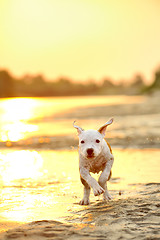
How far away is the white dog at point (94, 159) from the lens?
6953 millimetres

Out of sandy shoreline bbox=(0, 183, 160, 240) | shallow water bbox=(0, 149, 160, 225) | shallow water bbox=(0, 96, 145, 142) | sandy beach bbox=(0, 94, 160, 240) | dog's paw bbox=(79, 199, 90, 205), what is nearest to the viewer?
sandy shoreline bbox=(0, 183, 160, 240)

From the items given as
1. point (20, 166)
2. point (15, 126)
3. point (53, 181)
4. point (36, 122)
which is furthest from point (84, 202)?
point (36, 122)

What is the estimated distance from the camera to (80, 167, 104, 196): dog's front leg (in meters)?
6.96

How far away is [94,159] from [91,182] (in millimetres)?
478

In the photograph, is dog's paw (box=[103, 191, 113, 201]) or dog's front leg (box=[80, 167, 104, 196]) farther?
dog's paw (box=[103, 191, 113, 201])

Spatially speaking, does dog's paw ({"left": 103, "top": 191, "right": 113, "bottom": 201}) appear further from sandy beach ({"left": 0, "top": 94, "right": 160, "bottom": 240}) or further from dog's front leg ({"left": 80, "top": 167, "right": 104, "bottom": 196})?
dog's front leg ({"left": 80, "top": 167, "right": 104, "bottom": 196})

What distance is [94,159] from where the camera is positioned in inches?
293

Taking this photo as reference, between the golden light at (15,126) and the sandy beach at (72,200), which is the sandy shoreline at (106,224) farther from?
the golden light at (15,126)

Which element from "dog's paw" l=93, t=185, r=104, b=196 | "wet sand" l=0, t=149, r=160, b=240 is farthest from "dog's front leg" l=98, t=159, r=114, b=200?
"dog's paw" l=93, t=185, r=104, b=196

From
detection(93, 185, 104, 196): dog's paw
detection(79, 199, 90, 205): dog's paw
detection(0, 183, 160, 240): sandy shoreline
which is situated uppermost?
detection(93, 185, 104, 196): dog's paw

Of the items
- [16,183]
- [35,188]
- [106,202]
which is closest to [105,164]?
[106,202]

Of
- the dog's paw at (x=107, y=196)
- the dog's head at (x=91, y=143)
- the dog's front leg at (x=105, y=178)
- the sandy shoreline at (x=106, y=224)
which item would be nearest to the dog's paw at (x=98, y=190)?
the sandy shoreline at (x=106, y=224)

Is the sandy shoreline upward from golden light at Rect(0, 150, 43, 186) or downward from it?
downward

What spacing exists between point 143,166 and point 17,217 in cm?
468
